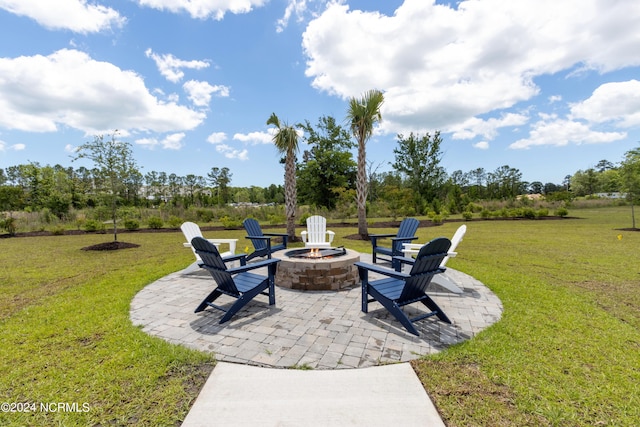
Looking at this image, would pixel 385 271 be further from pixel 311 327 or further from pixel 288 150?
pixel 288 150

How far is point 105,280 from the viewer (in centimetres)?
475

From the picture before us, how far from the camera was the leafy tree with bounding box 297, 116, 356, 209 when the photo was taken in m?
22.8

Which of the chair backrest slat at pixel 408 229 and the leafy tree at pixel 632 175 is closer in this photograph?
the chair backrest slat at pixel 408 229

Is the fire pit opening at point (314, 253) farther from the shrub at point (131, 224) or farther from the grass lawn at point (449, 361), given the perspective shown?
the shrub at point (131, 224)

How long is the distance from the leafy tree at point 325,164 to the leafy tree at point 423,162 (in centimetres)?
762

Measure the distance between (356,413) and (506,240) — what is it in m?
9.59

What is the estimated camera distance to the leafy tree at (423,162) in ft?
90.7

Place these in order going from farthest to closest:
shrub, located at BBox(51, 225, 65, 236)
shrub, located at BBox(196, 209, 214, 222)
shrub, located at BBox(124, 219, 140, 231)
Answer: shrub, located at BBox(196, 209, 214, 222) → shrub, located at BBox(124, 219, 140, 231) → shrub, located at BBox(51, 225, 65, 236)

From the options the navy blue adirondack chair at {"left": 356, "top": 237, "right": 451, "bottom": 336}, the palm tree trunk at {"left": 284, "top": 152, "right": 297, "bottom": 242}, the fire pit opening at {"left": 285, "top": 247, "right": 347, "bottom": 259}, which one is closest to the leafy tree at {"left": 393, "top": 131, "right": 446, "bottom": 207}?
the palm tree trunk at {"left": 284, "top": 152, "right": 297, "bottom": 242}

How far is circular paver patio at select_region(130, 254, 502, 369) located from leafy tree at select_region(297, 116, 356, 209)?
1880cm

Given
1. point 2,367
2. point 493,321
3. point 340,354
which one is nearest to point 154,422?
point 340,354

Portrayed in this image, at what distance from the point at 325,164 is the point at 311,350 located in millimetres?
21299

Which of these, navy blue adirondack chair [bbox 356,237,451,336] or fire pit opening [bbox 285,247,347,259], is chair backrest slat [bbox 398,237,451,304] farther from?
fire pit opening [bbox 285,247,347,259]

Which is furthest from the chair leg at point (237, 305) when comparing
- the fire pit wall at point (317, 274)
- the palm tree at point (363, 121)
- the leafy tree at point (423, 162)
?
the leafy tree at point (423, 162)
